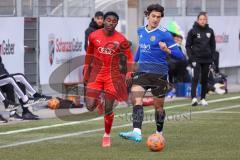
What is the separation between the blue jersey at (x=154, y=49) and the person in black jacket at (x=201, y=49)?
7.32 meters

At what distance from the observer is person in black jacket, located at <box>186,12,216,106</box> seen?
834 inches

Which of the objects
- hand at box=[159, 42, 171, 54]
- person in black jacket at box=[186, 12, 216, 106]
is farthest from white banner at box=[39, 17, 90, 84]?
hand at box=[159, 42, 171, 54]

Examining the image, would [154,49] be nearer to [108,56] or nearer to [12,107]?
[108,56]

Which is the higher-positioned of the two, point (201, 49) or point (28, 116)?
point (201, 49)

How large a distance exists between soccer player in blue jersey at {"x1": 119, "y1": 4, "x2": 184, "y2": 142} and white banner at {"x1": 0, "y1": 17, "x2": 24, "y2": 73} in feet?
18.2

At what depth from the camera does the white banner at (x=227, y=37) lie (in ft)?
89.2

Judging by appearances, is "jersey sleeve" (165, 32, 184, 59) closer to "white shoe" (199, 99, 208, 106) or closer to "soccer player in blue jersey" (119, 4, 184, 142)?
"soccer player in blue jersey" (119, 4, 184, 142)

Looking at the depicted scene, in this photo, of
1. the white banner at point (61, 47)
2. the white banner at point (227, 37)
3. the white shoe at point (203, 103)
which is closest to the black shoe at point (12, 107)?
the white banner at point (61, 47)

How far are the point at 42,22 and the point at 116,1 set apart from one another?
7.27m

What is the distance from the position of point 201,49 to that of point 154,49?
7.58 metres

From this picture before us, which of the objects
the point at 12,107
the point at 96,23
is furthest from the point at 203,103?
the point at 12,107

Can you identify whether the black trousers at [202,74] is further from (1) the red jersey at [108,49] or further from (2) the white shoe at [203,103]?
(1) the red jersey at [108,49]

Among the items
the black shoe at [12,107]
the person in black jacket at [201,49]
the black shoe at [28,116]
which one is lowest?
the black shoe at [28,116]

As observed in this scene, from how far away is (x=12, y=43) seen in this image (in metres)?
19.1
